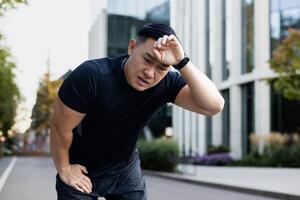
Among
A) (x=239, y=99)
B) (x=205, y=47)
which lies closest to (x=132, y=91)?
(x=239, y=99)

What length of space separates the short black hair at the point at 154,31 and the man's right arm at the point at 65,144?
45cm

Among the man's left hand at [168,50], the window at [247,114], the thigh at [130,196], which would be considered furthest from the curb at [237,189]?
the window at [247,114]

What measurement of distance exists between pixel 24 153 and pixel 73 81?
260 ft

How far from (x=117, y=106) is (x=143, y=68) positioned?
0.24 metres

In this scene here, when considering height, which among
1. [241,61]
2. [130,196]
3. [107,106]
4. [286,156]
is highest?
[241,61]

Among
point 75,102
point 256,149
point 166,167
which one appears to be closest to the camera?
point 75,102

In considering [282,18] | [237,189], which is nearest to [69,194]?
[237,189]

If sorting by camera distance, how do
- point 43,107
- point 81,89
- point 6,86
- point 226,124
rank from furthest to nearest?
point 43,107 < point 226,124 < point 6,86 < point 81,89

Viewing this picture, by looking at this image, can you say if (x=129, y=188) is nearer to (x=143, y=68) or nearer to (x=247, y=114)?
(x=143, y=68)

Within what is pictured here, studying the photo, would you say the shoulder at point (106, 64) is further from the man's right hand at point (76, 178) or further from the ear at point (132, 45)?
the man's right hand at point (76, 178)

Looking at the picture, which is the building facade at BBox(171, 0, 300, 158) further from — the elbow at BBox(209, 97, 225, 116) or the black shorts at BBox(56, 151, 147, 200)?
the elbow at BBox(209, 97, 225, 116)

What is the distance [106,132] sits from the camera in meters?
2.81

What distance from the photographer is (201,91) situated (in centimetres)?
266

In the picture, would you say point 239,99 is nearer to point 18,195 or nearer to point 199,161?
point 199,161
